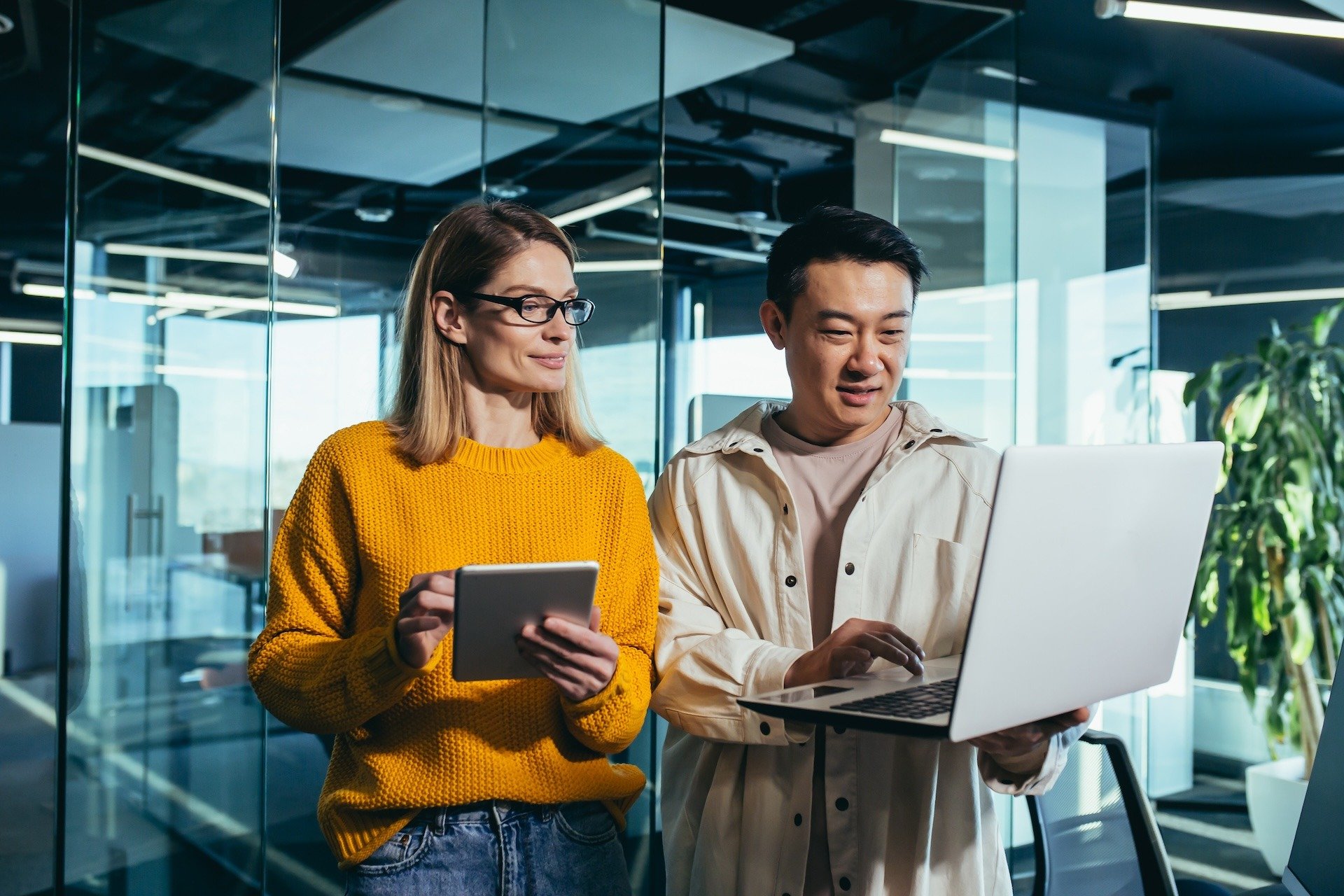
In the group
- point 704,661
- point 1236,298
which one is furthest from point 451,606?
point 1236,298

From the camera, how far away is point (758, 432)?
5.28ft

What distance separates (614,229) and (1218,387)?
2811mm

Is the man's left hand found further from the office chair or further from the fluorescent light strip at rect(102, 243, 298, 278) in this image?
the fluorescent light strip at rect(102, 243, 298, 278)

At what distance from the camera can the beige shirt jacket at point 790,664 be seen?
1388mm

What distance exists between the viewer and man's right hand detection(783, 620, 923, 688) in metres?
1.26

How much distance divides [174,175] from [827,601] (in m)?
2.10

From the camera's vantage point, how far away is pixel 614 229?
9.53ft

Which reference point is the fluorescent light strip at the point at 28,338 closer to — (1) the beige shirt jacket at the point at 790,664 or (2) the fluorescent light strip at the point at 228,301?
(2) the fluorescent light strip at the point at 228,301

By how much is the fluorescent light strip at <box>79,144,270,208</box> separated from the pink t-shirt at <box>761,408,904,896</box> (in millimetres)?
1767

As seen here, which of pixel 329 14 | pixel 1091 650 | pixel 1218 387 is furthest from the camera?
pixel 1218 387

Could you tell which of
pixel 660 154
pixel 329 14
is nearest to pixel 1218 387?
pixel 660 154

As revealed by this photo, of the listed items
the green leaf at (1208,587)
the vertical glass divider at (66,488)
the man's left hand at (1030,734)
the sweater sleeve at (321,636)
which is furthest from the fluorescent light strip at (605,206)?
the green leaf at (1208,587)

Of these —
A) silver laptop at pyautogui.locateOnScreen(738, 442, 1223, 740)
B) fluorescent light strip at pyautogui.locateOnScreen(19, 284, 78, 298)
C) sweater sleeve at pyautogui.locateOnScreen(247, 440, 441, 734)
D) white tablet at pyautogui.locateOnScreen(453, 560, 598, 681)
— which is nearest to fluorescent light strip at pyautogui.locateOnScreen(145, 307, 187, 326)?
fluorescent light strip at pyautogui.locateOnScreen(19, 284, 78, 298)

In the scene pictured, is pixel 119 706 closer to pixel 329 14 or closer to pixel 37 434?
pixel 37 434
